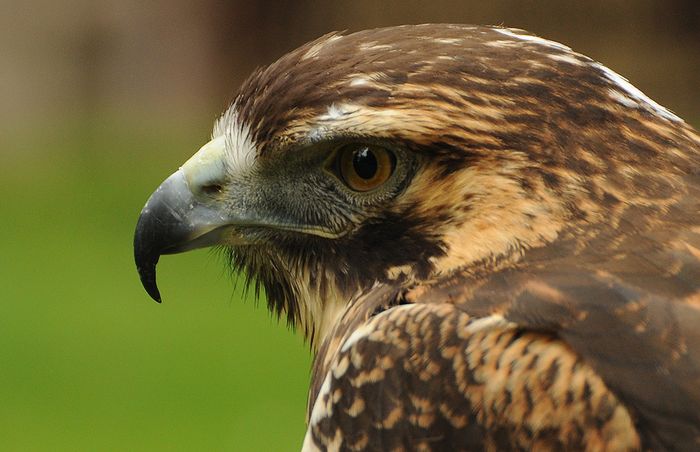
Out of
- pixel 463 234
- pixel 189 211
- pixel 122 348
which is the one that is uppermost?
pixel 463 234

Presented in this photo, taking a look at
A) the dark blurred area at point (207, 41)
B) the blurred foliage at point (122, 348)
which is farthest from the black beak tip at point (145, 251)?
the dark blurred area at point (207, 41)

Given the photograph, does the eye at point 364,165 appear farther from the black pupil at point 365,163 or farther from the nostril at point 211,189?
the nostril at point 211,189

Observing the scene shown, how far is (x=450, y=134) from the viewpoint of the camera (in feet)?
10.5

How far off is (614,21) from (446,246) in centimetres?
1240

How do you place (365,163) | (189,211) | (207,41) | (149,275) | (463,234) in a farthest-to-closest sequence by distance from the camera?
(207,41)
(149,275)
(189,211)
(365,163)
(463,234)

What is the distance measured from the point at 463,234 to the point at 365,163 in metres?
0.30

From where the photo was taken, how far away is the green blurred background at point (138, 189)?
884 cm

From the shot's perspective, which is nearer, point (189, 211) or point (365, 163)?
point (365, 163)

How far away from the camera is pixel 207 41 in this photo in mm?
16078

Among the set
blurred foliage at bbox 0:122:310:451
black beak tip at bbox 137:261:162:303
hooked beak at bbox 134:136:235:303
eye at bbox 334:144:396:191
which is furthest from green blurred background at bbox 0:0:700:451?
eye at bbox 334:144:396:191

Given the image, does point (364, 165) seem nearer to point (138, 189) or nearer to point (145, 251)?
Result: point (145, 251)

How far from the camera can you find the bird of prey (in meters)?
2.78

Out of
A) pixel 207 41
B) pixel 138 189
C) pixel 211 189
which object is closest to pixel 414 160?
pixel 211 189

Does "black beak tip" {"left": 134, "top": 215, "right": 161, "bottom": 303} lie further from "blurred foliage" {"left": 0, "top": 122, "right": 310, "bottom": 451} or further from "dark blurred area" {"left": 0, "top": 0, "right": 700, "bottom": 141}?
"dark blurred area" {"left": 0, "top": 0, "right": 700, "bottom": 141}
